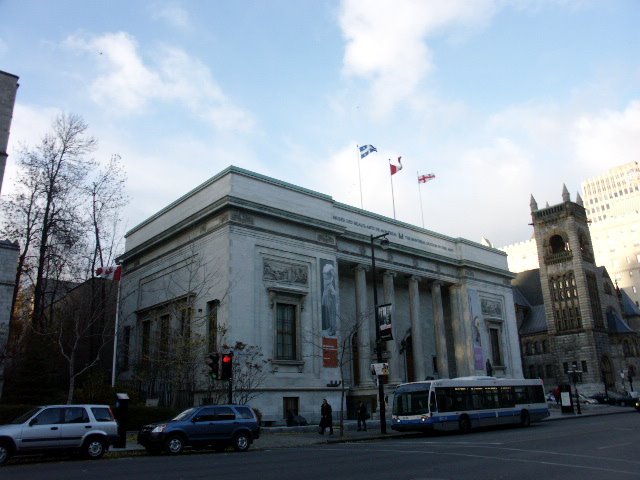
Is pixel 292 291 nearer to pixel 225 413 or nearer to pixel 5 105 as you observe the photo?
pixel 225 413

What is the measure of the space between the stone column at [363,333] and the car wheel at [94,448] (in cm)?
2185

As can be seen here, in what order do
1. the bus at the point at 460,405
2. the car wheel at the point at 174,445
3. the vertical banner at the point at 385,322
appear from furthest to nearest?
1. the vertical banner at the point at 385,322
2. the bus at the point at 460,405
3. the car wheel at the point at 174,445

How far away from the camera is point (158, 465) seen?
599 inches

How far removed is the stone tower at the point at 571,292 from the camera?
85375 millimetres

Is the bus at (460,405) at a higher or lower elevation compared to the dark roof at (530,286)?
lower

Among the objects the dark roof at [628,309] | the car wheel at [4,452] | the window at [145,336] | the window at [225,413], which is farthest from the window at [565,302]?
the car wheel at [4,452]

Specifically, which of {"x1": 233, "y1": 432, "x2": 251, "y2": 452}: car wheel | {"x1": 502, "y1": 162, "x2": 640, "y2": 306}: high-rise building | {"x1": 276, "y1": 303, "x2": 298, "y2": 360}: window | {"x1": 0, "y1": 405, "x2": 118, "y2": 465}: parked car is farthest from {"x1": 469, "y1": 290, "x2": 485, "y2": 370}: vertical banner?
{"x1": 502, "y1": 162, "x2": 640, "y2": 306}: high-rise building

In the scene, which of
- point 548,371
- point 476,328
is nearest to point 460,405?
point 476,328

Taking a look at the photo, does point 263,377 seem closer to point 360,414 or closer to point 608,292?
point 360,414

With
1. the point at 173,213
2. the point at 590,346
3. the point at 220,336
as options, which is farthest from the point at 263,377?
the point at 590,346

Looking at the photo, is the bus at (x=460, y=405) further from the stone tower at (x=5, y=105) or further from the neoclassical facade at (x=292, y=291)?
the stone tower at (x=5, y=105)

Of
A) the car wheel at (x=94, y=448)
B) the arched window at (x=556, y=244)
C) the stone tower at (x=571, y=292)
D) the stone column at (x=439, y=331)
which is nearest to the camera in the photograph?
→ the car wheel at (x=94, y=448)

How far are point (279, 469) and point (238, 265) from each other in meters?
19.4

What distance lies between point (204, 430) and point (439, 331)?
97.1 feet
